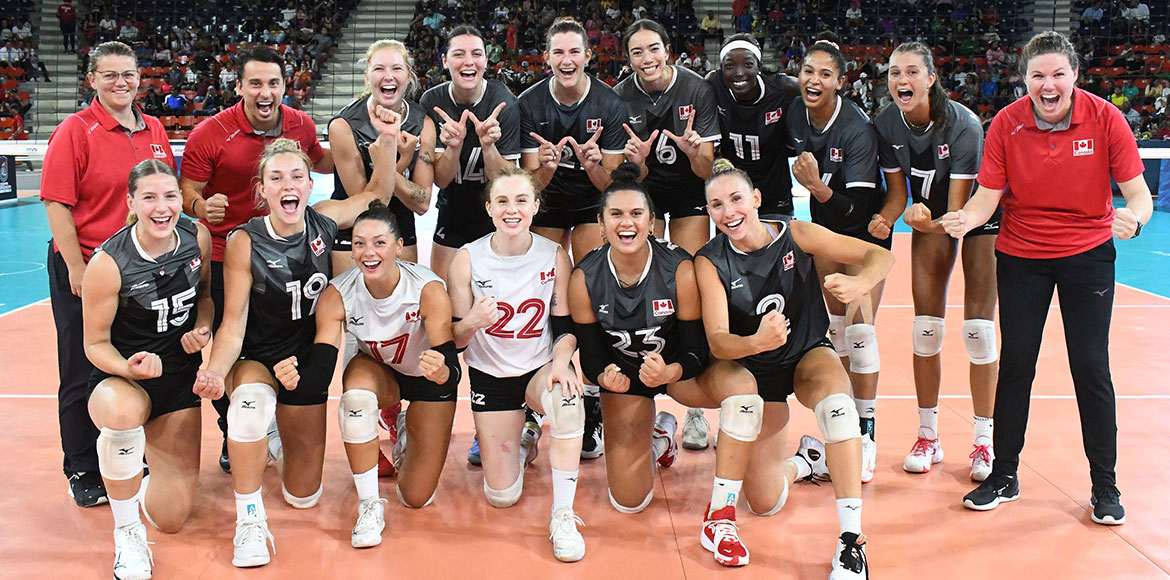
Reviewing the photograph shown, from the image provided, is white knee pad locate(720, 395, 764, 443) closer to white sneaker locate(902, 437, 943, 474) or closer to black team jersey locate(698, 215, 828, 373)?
black team jersey locate(698, 215, 828, 373)

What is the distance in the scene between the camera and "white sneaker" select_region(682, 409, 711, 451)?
5195 mm

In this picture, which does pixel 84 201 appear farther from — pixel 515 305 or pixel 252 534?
pixel 515 305

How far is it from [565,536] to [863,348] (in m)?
1.88

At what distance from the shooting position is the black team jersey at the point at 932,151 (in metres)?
4.73

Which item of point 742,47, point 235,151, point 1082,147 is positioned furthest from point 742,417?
point 235,151

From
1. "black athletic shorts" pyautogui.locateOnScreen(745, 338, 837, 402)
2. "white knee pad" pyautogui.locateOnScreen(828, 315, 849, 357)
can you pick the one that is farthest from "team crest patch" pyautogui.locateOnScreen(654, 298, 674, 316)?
"white knee pad" pyautogui.locateOnScreen(828, 315, 849, 357)

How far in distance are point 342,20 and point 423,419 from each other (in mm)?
21376

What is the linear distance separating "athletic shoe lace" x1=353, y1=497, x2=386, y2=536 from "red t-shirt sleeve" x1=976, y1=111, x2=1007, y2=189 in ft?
9.93

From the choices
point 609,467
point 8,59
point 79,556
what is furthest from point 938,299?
point 8,59

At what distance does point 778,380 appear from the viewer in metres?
4.21

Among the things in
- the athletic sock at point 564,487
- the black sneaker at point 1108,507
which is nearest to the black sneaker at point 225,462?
the athletic sock at point 564,487

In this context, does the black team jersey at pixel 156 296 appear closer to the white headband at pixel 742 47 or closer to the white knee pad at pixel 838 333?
the white headband at pixel 742 47

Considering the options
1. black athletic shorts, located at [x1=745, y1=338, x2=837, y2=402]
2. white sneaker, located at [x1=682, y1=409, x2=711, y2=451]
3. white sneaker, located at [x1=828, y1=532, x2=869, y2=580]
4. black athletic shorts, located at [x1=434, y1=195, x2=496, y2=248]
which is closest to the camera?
white sneaker, located at [x1=828, y1=532, x2=869, y2=580]

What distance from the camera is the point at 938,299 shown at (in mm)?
4910
